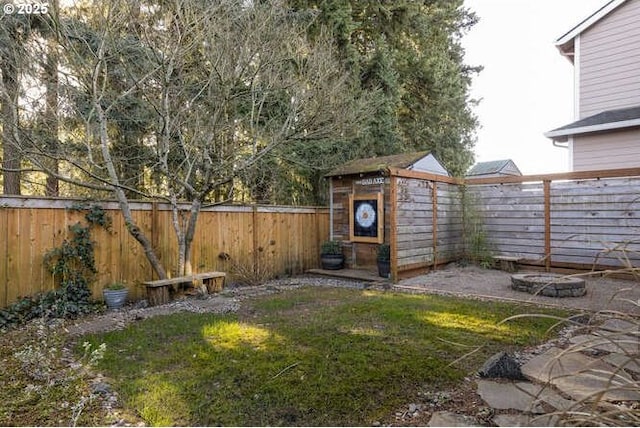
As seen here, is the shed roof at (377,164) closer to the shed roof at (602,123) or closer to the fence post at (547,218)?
the fence post at (547,218)

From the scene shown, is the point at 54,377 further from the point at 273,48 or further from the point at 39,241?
the point at 273,48

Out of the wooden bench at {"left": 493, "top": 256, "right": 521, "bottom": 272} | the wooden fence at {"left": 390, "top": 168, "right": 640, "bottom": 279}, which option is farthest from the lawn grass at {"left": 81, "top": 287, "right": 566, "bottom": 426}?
the wooden bench at {"left": 493, "top": 256, "right": 521, "bottom": 272}

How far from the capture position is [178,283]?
17.9 feet

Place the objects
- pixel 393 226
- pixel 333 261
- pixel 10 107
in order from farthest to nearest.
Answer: pixel 333 261 < pixel 393 226 < pixel 10 107

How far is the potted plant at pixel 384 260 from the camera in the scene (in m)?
6.79

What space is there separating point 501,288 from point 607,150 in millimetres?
3658

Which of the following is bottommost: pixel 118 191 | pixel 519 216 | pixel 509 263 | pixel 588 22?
pixel 509 263

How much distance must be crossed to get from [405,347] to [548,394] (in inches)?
44.4

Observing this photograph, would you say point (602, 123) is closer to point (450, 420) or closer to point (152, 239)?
point (450, 420)

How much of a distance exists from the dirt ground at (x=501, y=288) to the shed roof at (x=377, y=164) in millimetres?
2178

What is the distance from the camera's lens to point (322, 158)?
8.78m

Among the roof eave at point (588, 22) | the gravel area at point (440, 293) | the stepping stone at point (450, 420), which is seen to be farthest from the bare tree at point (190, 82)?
the roof eave at point (588, 22)

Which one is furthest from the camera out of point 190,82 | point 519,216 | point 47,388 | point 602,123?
point 519,216
